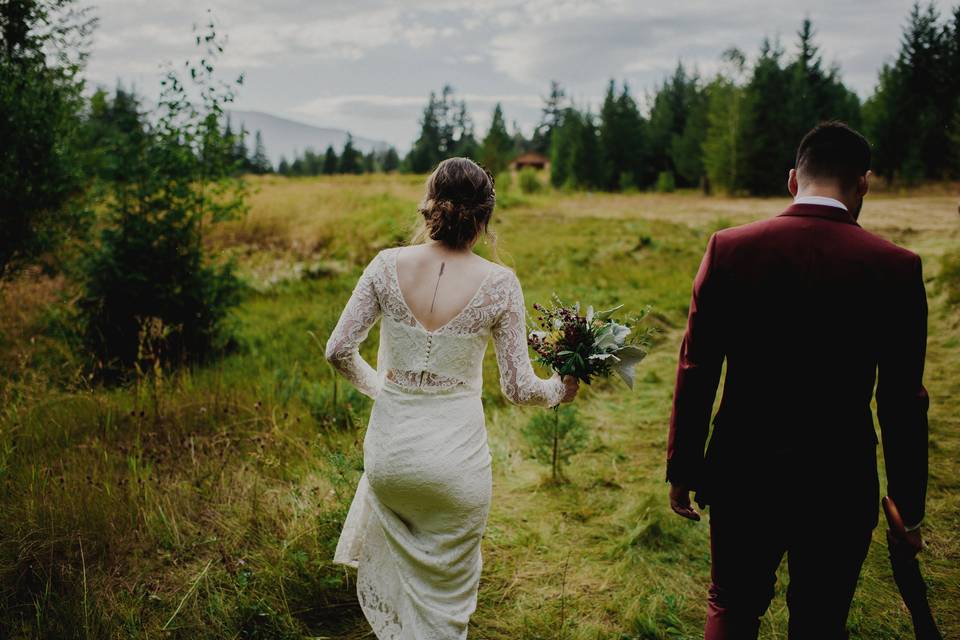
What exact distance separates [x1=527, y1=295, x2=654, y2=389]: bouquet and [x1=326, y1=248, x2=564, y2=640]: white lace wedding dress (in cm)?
16

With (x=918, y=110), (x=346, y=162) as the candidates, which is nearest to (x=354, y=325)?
(x=918, y=110)

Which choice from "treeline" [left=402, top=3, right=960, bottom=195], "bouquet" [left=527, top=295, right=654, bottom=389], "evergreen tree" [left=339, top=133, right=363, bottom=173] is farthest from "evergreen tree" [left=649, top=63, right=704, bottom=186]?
A: "bouquet" [left=527, top=295, right=654, bottom=389]

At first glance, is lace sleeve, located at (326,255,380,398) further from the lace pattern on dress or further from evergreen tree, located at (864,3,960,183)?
evergreen tree, located at (864,3,960,183)

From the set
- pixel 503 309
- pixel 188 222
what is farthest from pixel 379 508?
pixel 188 222

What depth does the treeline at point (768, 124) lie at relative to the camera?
34281 millimetres

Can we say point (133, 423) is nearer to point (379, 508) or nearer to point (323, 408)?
point (323, 408)

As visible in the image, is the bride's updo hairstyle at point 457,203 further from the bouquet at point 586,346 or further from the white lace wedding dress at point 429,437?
the bouquet at point 586,346

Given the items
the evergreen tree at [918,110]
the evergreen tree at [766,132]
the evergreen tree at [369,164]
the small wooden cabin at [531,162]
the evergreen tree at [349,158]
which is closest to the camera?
the evergreen tree at [918,110]

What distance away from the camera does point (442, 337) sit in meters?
2.48

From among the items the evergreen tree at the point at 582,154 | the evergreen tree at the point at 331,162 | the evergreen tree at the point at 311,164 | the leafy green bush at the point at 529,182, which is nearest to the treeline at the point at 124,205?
the leafy green bush at the point at 529,182

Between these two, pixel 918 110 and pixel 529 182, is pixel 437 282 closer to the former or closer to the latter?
pixel 529 182

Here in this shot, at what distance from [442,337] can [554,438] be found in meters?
2.71

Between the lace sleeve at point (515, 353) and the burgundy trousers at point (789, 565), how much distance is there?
2.81 feet

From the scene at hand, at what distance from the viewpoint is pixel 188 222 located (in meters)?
7.53
